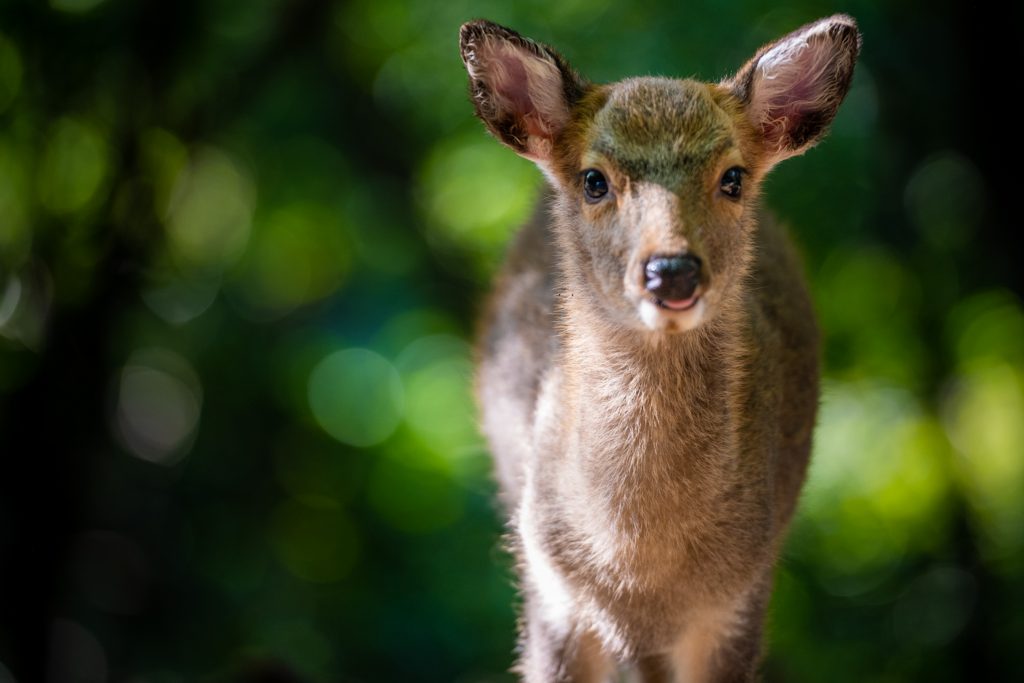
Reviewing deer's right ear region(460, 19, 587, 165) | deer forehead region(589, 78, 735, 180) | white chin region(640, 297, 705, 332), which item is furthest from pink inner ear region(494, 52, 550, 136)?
white chin region(640, 297, 705, 332)

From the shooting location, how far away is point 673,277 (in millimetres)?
3301

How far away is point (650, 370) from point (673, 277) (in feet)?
1.85

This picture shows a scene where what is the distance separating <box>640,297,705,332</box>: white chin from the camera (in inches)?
133

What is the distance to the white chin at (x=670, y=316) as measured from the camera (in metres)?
3.37

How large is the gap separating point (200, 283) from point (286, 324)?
0.64 meters

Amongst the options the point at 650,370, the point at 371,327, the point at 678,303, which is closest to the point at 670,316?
the point at 678,303

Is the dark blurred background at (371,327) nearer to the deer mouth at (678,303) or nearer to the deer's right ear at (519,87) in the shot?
the deer's right ear at (519,87)

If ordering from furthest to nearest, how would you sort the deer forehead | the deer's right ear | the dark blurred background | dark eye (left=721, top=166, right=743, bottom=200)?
the dark blurred background < the deer's right ear < dark eye (left=721, top=166, right=743, bottom=200) < the deer forehead

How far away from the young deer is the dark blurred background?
3.25 meters

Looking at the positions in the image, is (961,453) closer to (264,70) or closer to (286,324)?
(286,324)

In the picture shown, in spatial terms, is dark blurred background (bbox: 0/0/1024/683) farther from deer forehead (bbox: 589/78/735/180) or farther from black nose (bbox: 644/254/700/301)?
black nose (bbox: 644/254/700/301)

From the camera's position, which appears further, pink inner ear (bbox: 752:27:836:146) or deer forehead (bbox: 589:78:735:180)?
pink inner ear (bbox: 752:27:836:146)

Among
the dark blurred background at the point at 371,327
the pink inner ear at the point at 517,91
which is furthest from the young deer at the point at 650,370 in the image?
the dark blurred background at the point at 371,327

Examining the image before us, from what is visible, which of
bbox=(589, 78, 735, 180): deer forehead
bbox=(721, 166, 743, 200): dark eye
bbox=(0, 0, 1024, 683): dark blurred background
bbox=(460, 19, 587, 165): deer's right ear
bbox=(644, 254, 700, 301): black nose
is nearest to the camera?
bbox=(644, 254, 700, 301): black nose
